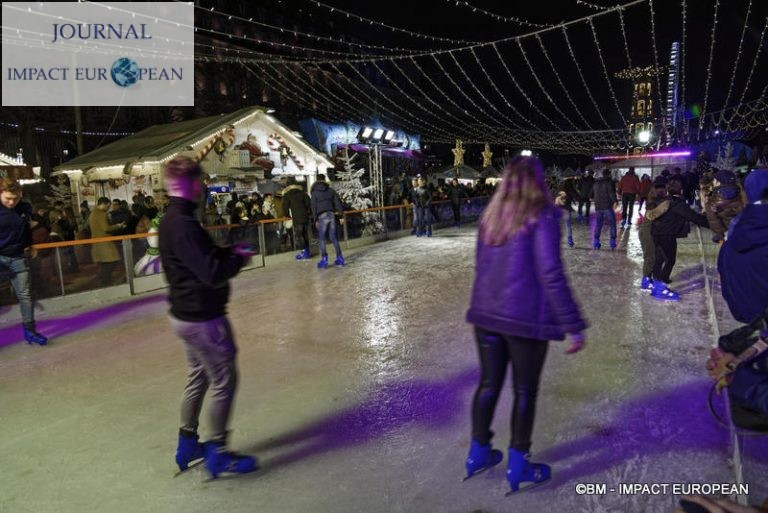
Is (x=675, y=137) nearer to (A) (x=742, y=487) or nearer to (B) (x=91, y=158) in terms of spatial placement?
(B) (x=91, y=158)

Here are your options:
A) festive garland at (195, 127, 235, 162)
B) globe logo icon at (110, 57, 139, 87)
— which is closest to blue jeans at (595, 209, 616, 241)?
festive garland at (195, 127, 235, 162)

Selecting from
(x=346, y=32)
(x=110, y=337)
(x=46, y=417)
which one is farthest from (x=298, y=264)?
(x=346, y=32)

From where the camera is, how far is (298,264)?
33.7ft

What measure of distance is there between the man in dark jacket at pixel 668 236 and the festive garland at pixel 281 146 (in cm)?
1166

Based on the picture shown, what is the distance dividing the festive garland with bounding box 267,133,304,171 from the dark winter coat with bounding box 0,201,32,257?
10559 millimetres

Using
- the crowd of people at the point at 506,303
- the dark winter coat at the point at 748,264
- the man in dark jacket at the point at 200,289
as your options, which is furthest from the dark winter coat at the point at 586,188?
the man in dark jacket at the point at 200,289

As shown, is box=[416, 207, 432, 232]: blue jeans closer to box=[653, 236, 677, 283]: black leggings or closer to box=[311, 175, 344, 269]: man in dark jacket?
box=[311, 175, 344, 269]: man in dark jacket

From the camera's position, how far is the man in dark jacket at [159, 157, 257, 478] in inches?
99.2

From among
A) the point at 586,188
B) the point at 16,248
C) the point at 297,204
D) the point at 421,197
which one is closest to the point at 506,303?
the point at 16,248

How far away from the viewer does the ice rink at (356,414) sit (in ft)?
8.41

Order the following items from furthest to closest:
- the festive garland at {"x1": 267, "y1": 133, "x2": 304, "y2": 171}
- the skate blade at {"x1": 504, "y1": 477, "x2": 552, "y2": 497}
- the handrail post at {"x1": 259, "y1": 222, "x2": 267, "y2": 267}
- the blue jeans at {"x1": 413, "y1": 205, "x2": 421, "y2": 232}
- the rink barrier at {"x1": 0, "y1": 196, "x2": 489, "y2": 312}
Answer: the festive garland at {"x1": 267, "y1": 133, "x2": 304, "y2": 171}
the blue jeans at {"x1": 413, "y1": 205, "x2": 421, "y2": 232}
the handrail post at {"x1": 259, "y1": 222, "x2": 267, "y2": 267}
the rink barrier at {"x1": 0, "y1": 196, "x2": 489, "y2": 312}
the skate blade at {"x1": 504, "y1": 477, "x2": 552, "y2": 497}

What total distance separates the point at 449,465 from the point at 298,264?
25.7 ft

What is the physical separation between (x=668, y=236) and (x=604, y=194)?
359 centimetres

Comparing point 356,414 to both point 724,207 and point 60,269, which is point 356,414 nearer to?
point 724,207
